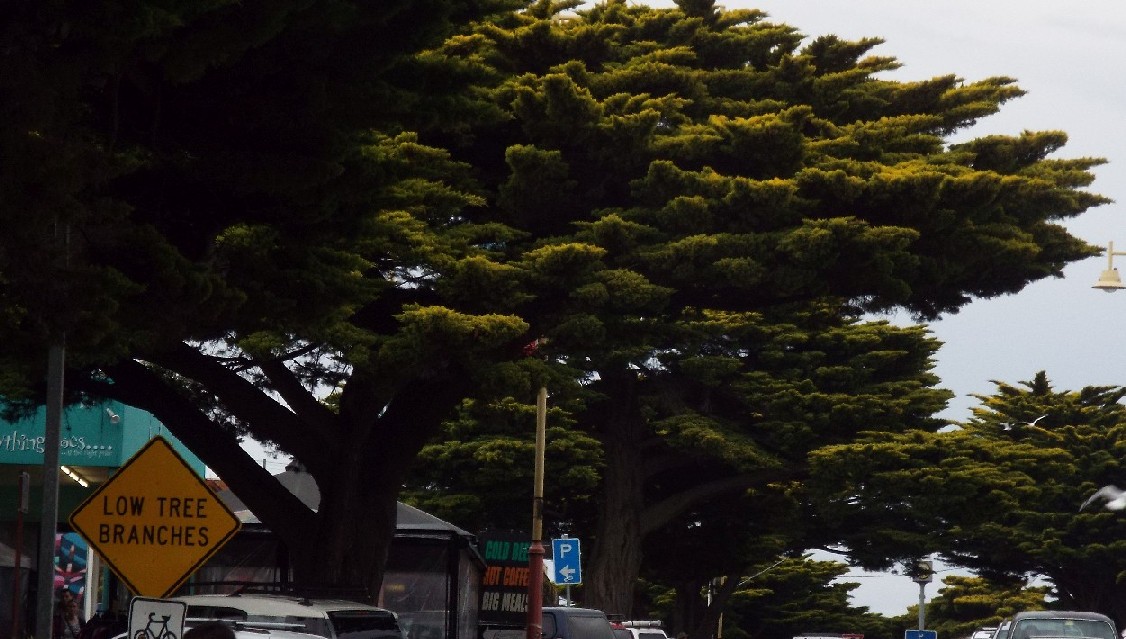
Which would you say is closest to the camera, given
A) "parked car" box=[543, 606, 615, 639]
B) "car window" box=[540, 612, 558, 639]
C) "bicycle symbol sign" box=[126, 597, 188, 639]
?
"bicycle symbol sign" box=[126, 597, 188, 639]

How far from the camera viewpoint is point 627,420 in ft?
137

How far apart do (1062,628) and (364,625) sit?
37.0ft

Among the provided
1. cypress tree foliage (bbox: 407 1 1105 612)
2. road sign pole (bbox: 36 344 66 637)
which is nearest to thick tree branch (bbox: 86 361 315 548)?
cypress tree foliage (bbox: 407 1 1105 612)

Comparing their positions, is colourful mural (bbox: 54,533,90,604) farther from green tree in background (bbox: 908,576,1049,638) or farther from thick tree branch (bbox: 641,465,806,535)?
green tree in background (bbox: 908,576,1049,638)

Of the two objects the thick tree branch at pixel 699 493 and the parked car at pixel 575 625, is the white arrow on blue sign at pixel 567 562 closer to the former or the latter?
the parked car at pixel 575 625

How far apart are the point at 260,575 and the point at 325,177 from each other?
54.3 ft

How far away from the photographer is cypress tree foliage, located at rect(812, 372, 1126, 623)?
126 ft

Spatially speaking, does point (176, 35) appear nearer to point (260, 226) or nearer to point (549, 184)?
point (260, 226)

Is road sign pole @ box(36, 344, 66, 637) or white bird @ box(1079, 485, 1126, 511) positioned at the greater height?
white bird @ box(1079, 485, 1126, 511)

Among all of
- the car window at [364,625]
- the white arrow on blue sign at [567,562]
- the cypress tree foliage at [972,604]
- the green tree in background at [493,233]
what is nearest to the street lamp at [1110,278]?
the green tree in background at [493,233]

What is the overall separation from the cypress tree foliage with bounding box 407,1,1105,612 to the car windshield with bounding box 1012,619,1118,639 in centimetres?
774

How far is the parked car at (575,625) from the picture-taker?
25.9 meters

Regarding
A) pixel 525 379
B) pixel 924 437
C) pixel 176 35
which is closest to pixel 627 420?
pixel 924 437

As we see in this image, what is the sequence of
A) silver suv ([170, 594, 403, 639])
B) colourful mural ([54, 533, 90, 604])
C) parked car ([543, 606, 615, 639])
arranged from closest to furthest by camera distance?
silver suv ([170, 594, 403, 639]) < parked car ([543, 606, 615, 639]) < colourful mural ([54, 533, 90, 604])
